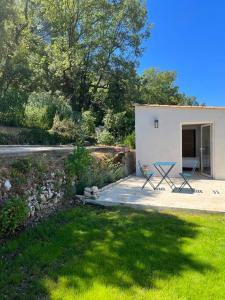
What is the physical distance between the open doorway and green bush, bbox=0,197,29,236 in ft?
31.9

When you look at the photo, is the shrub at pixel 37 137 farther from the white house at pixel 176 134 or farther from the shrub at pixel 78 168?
the shrub at pixel 78 168

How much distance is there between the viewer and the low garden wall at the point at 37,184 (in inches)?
225

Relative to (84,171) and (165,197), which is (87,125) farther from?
(165,197)

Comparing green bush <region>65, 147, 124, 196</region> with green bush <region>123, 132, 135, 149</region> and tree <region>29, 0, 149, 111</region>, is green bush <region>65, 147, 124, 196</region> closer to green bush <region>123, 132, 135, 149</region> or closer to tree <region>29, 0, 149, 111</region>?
green bush <region>123, 132, 135, 149</region>

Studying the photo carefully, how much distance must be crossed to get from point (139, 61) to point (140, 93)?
9.40 feet

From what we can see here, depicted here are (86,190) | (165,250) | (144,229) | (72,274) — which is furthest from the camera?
(86,190)

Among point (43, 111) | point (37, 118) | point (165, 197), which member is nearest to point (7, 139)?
point (37, 118)

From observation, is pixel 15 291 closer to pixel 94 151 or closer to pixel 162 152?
pixel 94 151

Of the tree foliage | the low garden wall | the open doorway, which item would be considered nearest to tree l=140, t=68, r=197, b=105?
the tree foliage

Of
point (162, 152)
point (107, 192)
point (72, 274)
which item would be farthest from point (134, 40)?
point (72, 274)

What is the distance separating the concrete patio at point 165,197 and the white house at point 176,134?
109 inches

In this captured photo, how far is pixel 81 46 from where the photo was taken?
26.4 metres

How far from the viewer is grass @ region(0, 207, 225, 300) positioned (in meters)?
4.10

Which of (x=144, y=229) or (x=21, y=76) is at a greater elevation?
(x=21, y=76)
